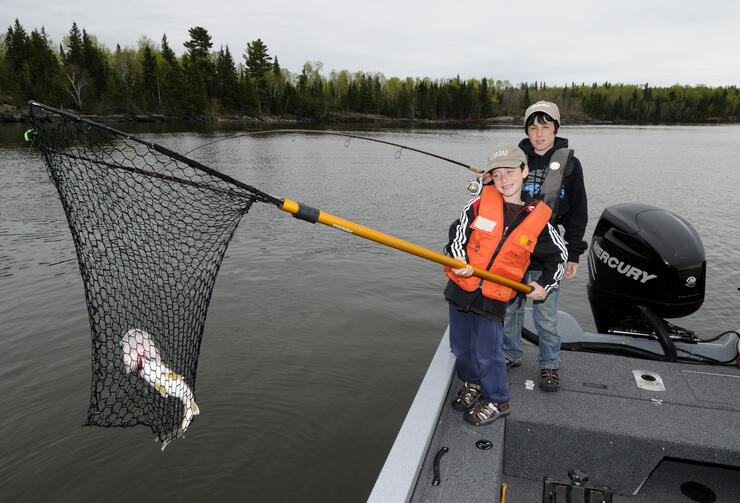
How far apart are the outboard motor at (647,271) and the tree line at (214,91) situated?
75.6 meters

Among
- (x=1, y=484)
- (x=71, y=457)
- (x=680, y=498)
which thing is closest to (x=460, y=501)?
(x=680, y=498)

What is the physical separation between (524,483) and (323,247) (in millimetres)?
6963

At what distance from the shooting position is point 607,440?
8.09 ft

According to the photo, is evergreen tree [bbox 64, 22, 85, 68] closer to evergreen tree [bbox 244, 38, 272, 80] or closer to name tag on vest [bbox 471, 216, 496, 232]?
evergreen tree [bbox 244, 38, 272, 80]

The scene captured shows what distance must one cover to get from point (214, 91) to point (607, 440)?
311ft

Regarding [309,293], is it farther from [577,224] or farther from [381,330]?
[577,224]

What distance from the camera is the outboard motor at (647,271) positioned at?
354cm

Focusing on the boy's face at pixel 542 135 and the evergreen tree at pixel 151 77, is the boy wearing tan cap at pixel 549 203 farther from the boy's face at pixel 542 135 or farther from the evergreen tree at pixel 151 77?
the evergreen tree at pixel 151 77

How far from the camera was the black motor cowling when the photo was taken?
3.54 metres

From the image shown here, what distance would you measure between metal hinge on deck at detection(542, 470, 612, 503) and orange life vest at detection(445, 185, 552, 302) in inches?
41.5

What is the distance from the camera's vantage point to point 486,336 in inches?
103

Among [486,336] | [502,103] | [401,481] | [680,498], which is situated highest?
[502,103]

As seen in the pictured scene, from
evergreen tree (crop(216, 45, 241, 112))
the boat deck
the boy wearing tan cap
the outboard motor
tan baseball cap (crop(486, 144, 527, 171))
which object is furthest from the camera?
evergreen tree (crop(216, 45, 241, 112))

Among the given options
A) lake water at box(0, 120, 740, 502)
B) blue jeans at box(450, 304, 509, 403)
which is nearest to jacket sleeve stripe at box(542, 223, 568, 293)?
blue jeans at box(450, 304, 509, 403)
